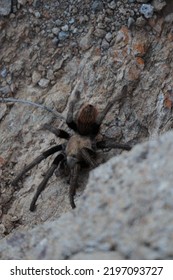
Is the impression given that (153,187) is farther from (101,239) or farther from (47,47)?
(47,47)

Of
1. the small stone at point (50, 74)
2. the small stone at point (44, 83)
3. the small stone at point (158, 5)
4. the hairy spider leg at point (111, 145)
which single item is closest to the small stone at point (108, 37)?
the small stone at point (158, 5)

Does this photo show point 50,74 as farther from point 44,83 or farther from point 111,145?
point 111,145

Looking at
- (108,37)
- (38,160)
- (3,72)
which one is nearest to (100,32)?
(108,37)

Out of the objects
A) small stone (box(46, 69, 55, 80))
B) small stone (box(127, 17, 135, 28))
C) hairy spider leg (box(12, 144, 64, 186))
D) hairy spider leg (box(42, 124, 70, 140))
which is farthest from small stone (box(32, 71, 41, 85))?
small stone (box(127, 17, 135, 28))

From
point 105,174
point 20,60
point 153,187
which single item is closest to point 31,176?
point 20,60

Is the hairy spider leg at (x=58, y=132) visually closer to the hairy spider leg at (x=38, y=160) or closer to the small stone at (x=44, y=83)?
the hairy spider leg at (x=38, y=160)
